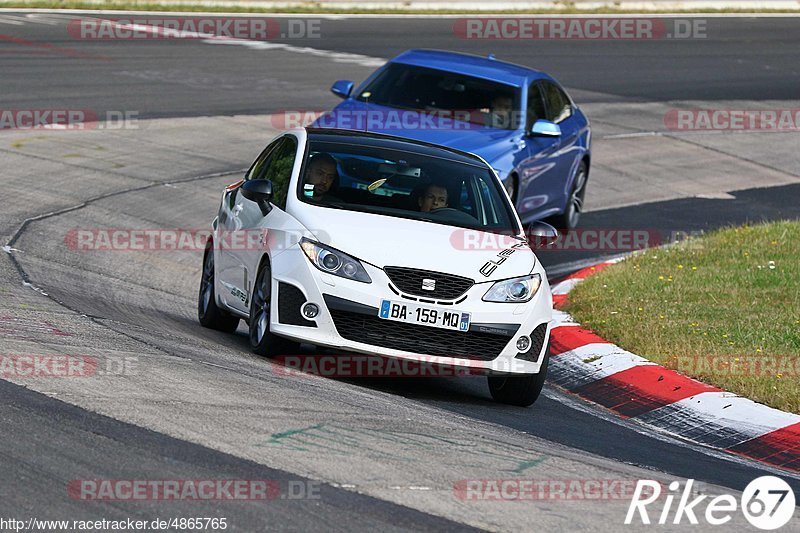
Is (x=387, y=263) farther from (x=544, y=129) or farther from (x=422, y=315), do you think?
(x=544, y=129)

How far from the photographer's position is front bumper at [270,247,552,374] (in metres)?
8.35

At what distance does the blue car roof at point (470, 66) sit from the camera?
14727 mm

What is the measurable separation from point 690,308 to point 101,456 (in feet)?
20.8

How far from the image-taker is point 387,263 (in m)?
8.41

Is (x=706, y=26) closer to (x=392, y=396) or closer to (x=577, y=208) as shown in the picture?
(x=577, y=208)

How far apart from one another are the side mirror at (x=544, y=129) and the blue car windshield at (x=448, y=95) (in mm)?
259

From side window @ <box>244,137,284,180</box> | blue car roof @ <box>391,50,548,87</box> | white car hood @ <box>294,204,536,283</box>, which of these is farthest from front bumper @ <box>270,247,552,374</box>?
blue car roof @ <box>391,50,548,87</box>

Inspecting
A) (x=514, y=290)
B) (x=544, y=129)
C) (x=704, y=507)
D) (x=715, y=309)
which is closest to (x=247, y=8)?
(x=544, y=129)

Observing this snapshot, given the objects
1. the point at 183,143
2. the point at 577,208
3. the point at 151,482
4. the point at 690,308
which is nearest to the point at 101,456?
the point at 151,482

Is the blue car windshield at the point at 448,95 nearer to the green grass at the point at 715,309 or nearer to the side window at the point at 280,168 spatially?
the green grass at the point at 715,309

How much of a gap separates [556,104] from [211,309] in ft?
21.3

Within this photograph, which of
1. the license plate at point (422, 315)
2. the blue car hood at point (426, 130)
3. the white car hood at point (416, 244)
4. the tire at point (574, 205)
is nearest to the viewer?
the license plate at point (422, 315)

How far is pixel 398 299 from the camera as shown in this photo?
27.3ft

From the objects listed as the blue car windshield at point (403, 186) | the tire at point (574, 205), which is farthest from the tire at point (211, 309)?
the tire at point (574, 205)
